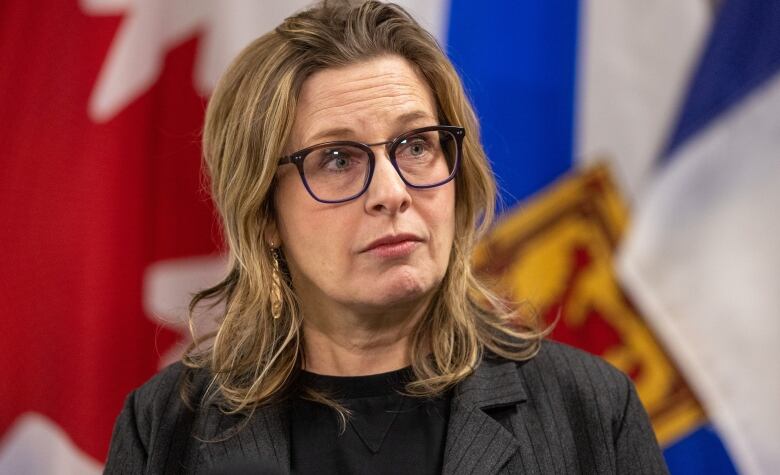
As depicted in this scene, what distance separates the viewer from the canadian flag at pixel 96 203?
2186 mm

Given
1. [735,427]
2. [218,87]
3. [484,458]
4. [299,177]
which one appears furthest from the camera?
[735,427]

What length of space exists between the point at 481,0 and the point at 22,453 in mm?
1603

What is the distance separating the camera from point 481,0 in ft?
7.57

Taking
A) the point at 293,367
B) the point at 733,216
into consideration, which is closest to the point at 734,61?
the point at 733,216

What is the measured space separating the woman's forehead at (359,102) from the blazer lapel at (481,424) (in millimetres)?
446

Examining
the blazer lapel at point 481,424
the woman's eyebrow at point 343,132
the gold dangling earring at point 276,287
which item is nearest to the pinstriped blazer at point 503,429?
the blazer lapel at point 481,424

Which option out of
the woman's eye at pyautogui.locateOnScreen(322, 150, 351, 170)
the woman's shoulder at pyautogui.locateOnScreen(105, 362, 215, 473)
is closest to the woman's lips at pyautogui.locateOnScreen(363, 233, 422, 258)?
the woman's eye at pyautogui.locateOnScreen(322, 150, 351, 170)

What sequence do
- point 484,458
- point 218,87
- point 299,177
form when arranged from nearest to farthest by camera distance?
point 484,458
point 299,177
point 218,87

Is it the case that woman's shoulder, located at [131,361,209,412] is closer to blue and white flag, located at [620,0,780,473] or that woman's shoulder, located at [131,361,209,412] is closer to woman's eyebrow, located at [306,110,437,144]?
woman's eyebrow, located at [306,110,437,144]

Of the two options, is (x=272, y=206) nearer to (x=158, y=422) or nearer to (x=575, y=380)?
(x=158, y=422)

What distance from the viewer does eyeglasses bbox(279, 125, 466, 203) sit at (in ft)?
4.82

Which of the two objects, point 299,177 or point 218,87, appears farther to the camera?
point 218,87

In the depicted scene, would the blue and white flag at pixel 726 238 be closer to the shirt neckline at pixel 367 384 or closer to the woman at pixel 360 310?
the woman at pixel 360 310

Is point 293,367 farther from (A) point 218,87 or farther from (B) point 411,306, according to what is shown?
(A) point 218,87
